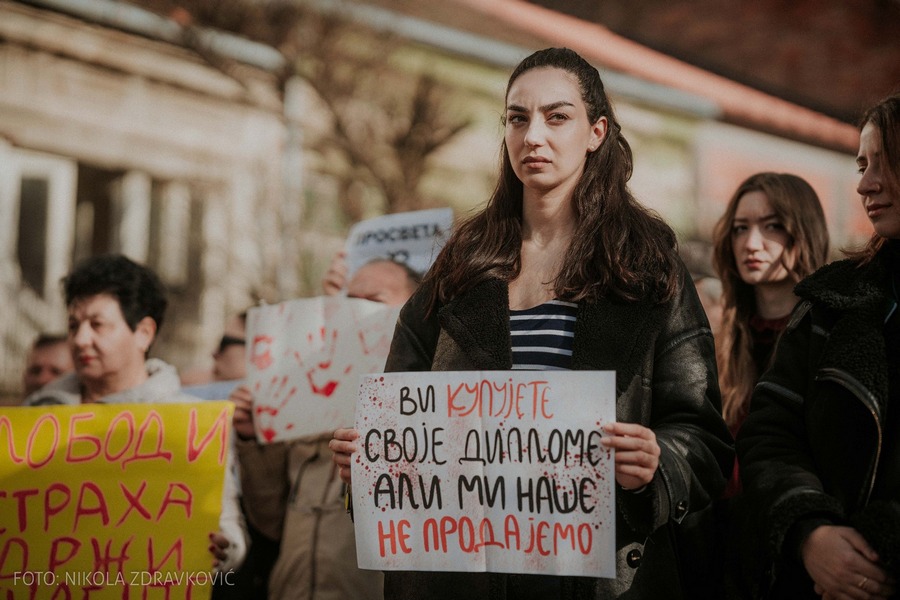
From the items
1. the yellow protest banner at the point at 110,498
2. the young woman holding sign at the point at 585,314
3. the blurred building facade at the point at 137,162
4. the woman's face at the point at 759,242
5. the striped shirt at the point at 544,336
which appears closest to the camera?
the young woman holding sign at the point at 585,314

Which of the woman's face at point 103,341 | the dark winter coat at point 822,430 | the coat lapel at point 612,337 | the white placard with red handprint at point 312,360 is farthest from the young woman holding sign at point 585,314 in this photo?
the woman's face at point 103,341

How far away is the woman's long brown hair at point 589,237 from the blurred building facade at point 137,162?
22.3 feet

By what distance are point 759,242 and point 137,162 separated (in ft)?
23.6

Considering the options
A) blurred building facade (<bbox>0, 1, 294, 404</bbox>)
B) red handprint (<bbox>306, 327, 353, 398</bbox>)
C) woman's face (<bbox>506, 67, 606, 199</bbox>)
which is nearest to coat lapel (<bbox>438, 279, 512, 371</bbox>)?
woman's face (<bbox>506, 67, 606, 199</bbox>)

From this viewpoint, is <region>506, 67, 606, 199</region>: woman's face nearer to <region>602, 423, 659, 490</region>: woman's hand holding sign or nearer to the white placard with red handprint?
<region>602, 423, 659, 490</region>: woman's hand holding sign

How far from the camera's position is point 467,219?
113 inches

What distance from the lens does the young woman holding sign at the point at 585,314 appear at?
2291 mm

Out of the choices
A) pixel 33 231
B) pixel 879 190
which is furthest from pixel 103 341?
pixel 33 231

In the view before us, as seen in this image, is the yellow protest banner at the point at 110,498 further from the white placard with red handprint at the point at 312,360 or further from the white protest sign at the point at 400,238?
the white protest sign at the point at 400,238

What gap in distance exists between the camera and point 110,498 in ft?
10.7

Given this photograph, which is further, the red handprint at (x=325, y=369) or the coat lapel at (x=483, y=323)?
the red handprint at (x=325, y=369)

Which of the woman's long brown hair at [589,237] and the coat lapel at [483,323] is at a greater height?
the woman's long brown hair at [589,237]

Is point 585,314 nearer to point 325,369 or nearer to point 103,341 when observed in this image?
point 325,369

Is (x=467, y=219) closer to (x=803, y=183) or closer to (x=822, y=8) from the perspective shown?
(x=803, y=183)
